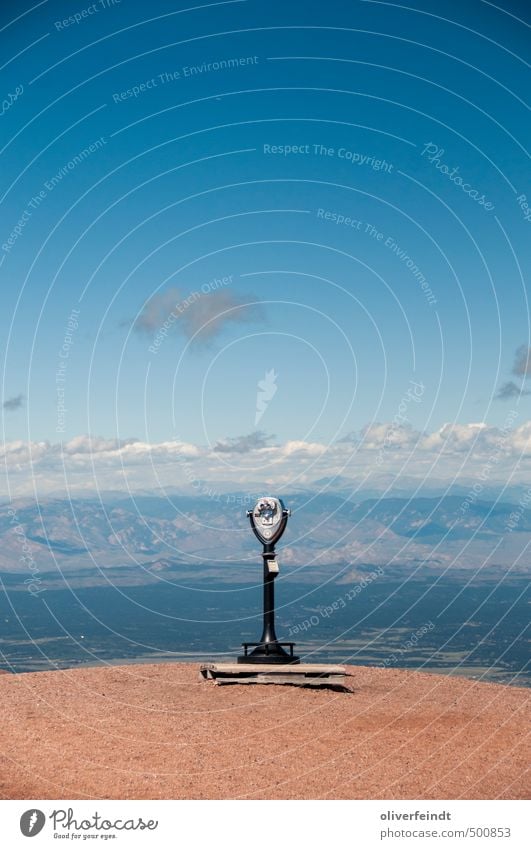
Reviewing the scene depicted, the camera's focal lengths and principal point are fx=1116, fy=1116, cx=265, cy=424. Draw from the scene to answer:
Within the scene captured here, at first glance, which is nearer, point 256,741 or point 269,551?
point 256,741

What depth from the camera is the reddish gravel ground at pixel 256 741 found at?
1812 cm

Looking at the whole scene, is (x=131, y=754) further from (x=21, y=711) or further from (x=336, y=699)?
(x=336, y=699)

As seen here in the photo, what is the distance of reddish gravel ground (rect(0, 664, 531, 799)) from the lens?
18.1 m

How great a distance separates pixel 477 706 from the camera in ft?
81.7

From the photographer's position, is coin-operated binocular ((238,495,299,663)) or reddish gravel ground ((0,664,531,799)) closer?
reddish gravel ground ((0,664,531,799))

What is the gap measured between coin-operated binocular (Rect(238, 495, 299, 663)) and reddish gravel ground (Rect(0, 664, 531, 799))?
2159mm

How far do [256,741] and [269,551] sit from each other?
843 cm

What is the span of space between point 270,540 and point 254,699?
17.0 ft

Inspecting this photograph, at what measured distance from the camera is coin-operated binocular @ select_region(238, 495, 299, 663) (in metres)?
28.2

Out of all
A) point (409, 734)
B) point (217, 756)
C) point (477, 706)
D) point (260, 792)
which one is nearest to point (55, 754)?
point (217, 756)

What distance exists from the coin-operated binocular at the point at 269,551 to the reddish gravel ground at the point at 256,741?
85.0 inches

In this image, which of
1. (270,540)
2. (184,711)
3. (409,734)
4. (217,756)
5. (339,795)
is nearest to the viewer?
(339,795)

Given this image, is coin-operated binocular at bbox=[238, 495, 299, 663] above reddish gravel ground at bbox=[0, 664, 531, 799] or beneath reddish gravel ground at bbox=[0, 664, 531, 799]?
above

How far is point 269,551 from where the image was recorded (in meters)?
28.6
